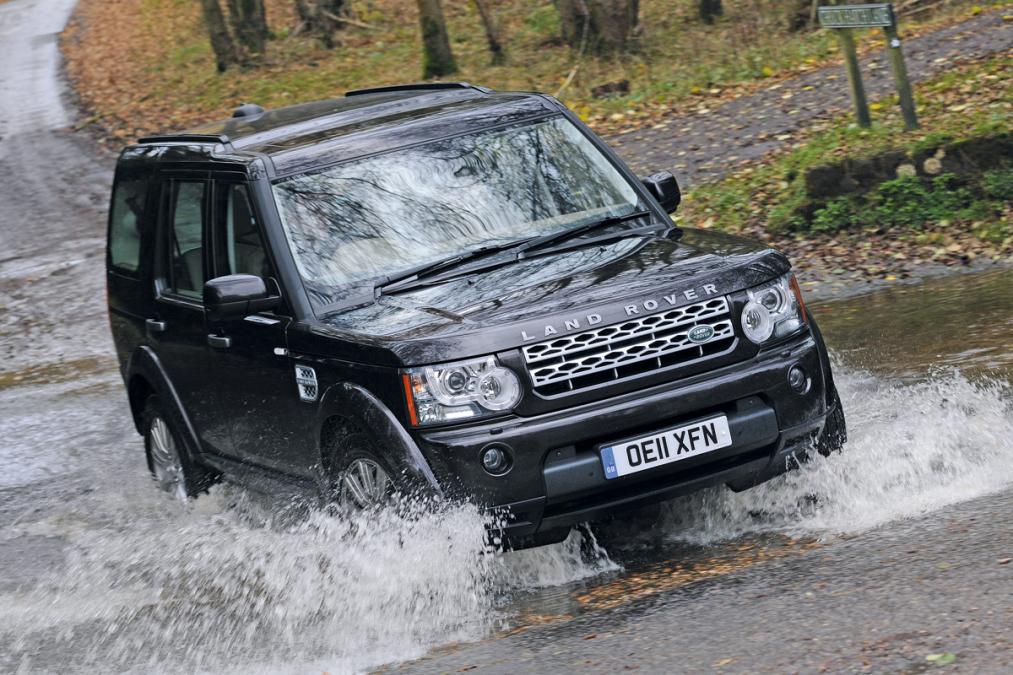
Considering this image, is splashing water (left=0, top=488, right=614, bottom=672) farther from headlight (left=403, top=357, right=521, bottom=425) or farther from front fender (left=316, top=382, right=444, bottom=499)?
headlight (left=403, top=357, right=521, bottom=425)

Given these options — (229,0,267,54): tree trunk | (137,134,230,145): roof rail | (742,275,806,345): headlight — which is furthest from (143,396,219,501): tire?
(229,0,267,54): tree trunk

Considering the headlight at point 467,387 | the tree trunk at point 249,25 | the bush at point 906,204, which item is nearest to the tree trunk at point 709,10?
the tree trunk at point 249,25

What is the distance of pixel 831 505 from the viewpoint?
599 centimetres

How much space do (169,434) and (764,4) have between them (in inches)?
669

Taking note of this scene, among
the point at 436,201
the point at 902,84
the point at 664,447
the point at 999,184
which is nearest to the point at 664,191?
the point at 436,201

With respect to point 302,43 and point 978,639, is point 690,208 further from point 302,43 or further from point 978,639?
point 302,43

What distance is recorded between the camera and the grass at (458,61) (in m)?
18.9

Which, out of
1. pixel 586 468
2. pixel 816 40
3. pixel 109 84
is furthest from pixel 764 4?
pixel 586 468

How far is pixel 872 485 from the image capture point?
6.03m

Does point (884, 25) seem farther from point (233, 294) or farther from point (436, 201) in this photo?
point (233, 294)

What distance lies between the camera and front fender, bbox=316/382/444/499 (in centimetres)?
535

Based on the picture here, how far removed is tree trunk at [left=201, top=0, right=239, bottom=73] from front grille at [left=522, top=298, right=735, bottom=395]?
2296 cm

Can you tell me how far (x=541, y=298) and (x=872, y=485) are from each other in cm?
171

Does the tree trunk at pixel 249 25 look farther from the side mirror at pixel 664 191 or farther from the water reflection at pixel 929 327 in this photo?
the side mirror at pixel 664 191
